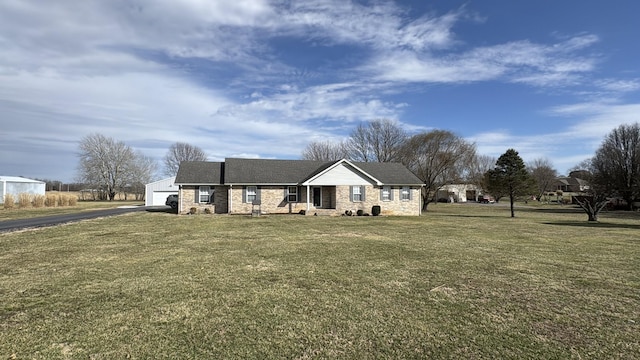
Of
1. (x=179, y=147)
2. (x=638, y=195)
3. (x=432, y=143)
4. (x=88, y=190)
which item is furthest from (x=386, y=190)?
(x=88, y=190)

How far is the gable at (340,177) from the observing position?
26.5 m

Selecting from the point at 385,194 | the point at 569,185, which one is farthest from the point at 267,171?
the point at 569,185

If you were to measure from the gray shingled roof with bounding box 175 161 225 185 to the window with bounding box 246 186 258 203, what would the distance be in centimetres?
233

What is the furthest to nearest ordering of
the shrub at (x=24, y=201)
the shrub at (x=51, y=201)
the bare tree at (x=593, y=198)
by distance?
the shrub at (x=51, y=201) → the shrub at (x=24, y=201) → the bare tree at (x=593, y=198)

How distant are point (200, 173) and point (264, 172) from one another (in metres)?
5.13

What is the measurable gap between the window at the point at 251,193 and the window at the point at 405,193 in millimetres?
12137

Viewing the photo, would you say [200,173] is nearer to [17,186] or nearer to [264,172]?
[264,172]

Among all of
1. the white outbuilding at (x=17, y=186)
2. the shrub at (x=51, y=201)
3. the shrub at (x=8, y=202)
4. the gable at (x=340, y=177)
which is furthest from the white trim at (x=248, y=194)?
the white outbuilding at (x=17, y=186)

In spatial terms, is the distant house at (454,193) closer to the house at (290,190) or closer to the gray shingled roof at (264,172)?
the gray shingled roof at (264,172)

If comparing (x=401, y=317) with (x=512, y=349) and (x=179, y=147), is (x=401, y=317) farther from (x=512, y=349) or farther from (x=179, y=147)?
(x=179, y=147)

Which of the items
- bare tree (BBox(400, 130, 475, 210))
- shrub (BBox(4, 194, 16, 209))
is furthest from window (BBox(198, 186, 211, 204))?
bare tree (BBox(400, 130, 475, 210))

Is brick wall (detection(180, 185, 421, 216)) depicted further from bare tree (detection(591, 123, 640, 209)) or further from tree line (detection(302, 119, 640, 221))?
bare tree (detection(591, 123, 640, 209))

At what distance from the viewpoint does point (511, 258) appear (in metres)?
9.82

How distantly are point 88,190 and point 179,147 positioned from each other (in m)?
19.4
